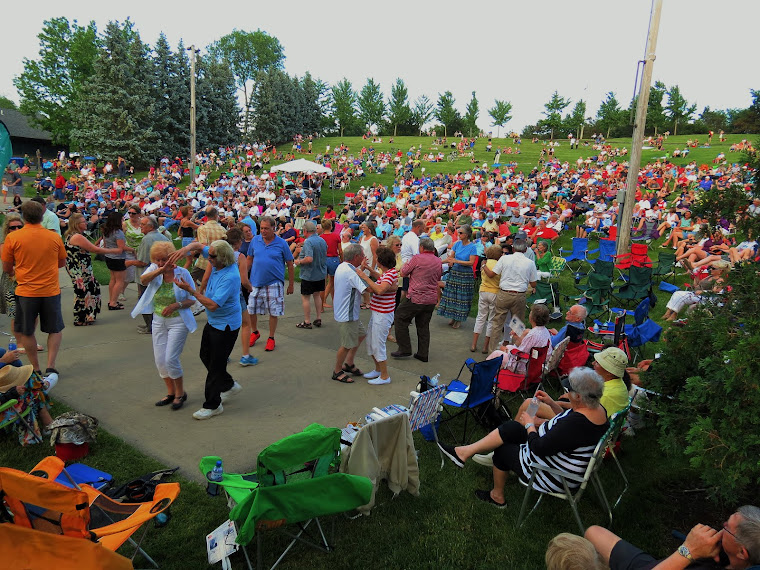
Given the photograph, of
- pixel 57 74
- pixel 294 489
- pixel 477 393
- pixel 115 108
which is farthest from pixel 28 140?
pixel 294 489

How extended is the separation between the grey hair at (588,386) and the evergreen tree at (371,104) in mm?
69343

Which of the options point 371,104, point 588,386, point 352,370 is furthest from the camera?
point 371,104

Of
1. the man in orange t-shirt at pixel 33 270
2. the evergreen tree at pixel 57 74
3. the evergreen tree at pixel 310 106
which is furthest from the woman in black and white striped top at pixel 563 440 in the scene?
the evergreen tree at pixel 310 106

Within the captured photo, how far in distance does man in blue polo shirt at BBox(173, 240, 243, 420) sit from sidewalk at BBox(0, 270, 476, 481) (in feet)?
1.65

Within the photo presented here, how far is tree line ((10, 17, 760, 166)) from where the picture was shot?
33.9 metres

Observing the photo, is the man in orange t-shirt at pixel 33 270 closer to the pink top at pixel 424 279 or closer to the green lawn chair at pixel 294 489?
the green lawn chair at pixel 294 489

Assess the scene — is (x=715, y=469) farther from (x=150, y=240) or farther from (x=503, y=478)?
(x=150, y=240)

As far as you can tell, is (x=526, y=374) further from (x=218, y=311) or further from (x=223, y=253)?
(x=223, y=253)

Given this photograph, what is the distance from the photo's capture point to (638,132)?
1053 cm

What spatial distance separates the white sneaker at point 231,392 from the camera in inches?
229

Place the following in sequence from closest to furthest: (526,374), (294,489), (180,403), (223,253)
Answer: (294,489) < (223,253) < (180,403) < (526,374)

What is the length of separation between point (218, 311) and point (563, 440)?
11.0ft

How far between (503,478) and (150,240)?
6155 mm

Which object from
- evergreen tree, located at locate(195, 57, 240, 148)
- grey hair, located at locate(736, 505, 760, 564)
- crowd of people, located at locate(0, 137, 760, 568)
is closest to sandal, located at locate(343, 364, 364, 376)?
crowd of people, located at locate(0, 137, 760, 568)
